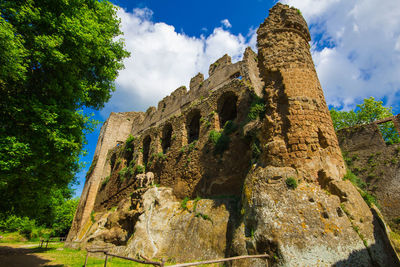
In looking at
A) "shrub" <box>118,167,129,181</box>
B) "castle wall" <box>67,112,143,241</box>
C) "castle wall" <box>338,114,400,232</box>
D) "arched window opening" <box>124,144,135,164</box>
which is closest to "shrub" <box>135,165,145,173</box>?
"shrub" <box>118,167,129,181</box>

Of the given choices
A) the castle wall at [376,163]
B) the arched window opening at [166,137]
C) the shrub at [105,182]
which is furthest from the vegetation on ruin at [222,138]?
the shrub at [105,182]

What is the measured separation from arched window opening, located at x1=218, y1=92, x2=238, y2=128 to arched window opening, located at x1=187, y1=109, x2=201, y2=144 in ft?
6.04

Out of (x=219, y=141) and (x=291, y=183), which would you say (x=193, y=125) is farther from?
(x=291, y=183)

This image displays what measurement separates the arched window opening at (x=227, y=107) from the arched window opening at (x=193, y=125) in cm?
184

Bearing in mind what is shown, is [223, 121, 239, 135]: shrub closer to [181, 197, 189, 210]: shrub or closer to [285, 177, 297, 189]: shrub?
[181, 197, 189, 210]: shrub

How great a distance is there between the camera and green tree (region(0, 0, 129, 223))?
5.23m

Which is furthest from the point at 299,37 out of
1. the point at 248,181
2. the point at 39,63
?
the point at 39,63

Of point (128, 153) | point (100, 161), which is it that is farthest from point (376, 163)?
point (100, 161)

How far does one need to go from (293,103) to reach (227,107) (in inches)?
226

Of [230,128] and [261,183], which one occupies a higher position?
[230,128]

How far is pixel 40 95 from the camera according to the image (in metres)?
6.32

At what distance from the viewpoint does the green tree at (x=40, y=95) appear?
523 cm

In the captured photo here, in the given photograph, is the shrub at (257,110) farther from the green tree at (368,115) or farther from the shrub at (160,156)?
the green tree at (368,115)

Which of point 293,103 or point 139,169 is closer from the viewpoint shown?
point 293,103
